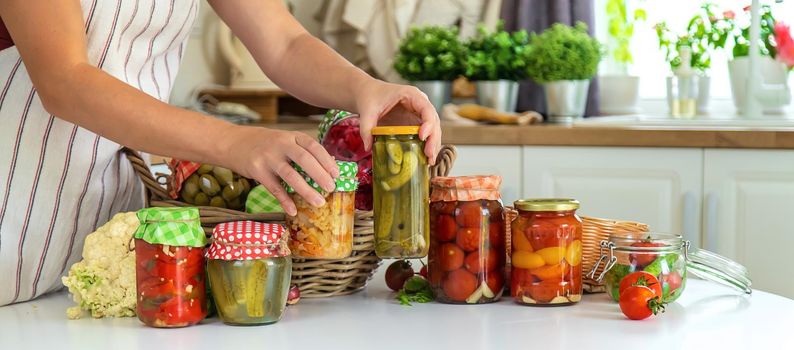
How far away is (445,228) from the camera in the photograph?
43.5 inches

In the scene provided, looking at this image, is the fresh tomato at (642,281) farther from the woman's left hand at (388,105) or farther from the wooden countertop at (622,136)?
the wooden countertop at (622,136)

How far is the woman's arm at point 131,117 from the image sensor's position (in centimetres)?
103

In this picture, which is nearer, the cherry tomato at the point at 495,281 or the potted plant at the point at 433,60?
the cherry tomato at the point at 495,281

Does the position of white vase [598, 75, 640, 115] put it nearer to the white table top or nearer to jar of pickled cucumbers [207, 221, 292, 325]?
the white table top

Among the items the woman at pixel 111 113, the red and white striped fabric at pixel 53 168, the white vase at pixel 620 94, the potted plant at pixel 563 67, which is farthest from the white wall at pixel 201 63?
the red and white striped fabric at pixel 53 168

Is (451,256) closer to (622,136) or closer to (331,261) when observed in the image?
(331,261)

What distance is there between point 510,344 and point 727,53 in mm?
2367

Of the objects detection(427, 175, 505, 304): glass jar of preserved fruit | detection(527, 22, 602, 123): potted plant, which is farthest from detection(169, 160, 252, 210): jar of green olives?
detection(527, 22, 602, 123): potted plant

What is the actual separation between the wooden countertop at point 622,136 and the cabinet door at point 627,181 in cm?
2

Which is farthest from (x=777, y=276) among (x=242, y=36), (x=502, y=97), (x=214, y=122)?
(x=214, y=122)

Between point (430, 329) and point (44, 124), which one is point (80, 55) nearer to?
point (44, 124)

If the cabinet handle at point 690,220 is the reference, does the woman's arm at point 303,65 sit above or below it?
above

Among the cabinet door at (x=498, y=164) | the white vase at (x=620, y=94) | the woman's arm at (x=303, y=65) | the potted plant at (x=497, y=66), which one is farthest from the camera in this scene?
the white vase at (x=620, y=94)

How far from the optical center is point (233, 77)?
330cm
